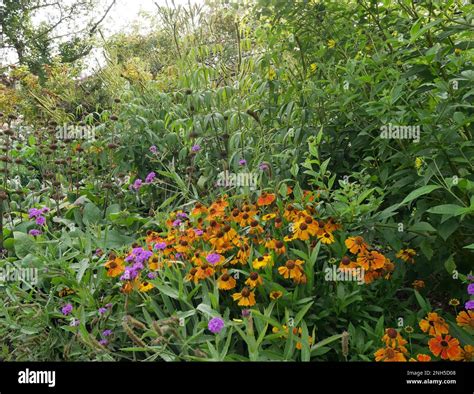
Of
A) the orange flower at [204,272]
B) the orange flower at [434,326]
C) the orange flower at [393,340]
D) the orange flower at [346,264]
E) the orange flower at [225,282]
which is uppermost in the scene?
the orange flower at [346,264]

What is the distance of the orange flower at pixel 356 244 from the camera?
1.63 meters

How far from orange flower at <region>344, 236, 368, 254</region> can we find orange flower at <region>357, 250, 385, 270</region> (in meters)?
0.02

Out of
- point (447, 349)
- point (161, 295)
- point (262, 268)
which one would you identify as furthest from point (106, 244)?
point (447, 349)

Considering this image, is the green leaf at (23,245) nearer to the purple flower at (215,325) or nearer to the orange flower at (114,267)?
the orange flower at (114,267)

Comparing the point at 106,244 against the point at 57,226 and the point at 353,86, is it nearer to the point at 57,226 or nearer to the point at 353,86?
the point at 57,226

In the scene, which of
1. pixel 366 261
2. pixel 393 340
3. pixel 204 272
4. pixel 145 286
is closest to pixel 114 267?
pixel 145 286

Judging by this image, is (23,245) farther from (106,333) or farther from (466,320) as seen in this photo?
(466,320)

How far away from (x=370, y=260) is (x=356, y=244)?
7 centimetres

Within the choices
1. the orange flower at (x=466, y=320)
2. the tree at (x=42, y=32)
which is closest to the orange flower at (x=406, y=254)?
the orange flower at (x=466, y=320)

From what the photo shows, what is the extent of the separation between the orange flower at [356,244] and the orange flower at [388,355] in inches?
13.7

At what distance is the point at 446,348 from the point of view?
1.40 meters

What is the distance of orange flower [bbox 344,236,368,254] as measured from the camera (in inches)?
64.4

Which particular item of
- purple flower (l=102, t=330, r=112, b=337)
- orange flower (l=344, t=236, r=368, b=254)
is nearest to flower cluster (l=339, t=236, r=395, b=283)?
orange flower (l=344, t=236, r=368, b=254)

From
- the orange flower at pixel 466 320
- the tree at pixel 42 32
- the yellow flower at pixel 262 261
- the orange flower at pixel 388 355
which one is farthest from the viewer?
the tree at pixel 42 32
